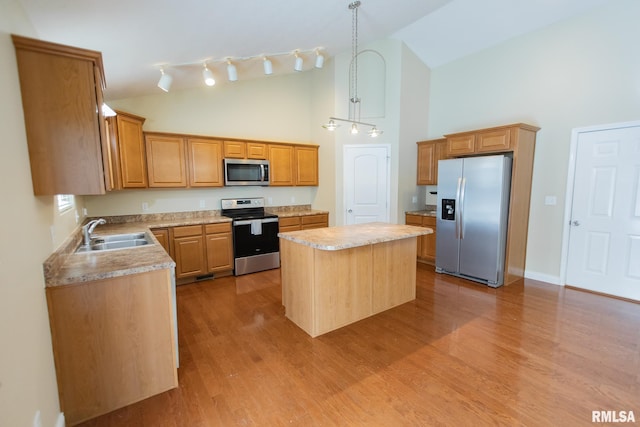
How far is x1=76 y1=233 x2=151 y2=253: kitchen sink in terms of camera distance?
2832mm

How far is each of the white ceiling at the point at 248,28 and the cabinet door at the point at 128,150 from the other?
1.20ft

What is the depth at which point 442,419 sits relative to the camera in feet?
5.74

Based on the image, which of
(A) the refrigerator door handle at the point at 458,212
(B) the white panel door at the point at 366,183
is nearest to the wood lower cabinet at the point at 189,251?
(B) the white panel door at the point at 366,183

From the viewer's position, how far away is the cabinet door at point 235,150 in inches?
183

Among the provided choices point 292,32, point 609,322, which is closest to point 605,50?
point 609,322

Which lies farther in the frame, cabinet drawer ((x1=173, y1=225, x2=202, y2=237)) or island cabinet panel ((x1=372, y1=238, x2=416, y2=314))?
cabinet drawer ((x1=173, y1=225, x2=202, y2=237))

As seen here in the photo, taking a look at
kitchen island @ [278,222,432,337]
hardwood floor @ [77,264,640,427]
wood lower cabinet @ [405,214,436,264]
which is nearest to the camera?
hardwood floor @ [77,264,640,427]

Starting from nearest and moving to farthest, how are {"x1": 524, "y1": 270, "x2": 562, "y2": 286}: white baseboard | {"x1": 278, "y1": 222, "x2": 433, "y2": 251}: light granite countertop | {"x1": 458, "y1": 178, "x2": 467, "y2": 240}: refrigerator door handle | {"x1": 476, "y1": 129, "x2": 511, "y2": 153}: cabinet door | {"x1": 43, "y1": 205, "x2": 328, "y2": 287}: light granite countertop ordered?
{"x1": 43, "y1": 205, "x2": 328, "y2": 287}: light granite countertop
{"x1": 278, "y1": 222, "x2": 433, "y2": 251}: light granite countertop
{"x1": 476, "y1": 129, "x2": 511, "y2": 153}: cabinet door
{"x1": 524, "y1": 270, "x2": 562, "y2": 286}: white baseboard
{"x1": 458, "y1": 178, "x2": 467, "y2": 240}: refrigerator door handle

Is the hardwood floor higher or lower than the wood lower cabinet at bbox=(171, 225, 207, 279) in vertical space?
lower

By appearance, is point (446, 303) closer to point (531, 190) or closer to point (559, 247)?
point (559, 247)

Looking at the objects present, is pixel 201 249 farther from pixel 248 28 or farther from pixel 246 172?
pixel 248 28

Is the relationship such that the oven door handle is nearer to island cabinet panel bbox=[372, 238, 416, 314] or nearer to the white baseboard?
island cabinet panel bbox=[372, 238, 416, 314]

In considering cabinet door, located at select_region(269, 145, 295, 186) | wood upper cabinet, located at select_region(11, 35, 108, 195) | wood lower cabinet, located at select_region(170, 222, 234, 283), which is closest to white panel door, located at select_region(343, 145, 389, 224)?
cabinet door, located at select_region(269, 145, 295, 186)

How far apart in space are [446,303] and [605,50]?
143 inches
